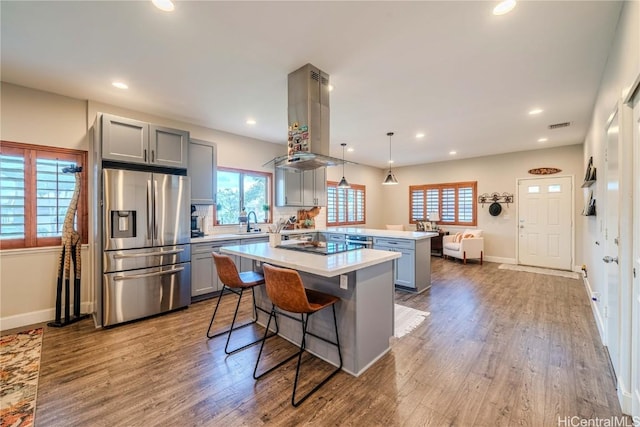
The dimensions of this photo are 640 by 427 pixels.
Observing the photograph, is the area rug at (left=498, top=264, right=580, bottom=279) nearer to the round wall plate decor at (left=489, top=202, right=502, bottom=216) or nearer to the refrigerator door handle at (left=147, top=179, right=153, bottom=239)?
the round wall plate decor at (left=489, top=202, right=502, bottom=216)

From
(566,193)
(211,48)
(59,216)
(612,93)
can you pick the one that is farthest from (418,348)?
(566,193)

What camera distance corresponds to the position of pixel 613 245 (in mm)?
2158

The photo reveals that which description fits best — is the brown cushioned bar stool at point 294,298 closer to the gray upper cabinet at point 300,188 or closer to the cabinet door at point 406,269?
the cabinet door at point 406,269

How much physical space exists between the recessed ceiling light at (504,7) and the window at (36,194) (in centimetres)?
478

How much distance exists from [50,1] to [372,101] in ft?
10.3

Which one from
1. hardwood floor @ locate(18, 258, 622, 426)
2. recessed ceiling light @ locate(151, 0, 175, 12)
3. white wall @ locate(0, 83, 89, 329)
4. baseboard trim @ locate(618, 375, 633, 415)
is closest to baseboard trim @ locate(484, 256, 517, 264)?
hardwood floor @ locate(18, 258, 622, 426)

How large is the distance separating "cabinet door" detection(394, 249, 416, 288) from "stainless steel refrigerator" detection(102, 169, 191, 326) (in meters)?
3.27

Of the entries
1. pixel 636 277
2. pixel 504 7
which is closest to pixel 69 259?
pixel 504 7

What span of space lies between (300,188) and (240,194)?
1.33 meters

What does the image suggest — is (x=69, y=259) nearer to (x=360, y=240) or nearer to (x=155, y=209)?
(x=155, y=209)

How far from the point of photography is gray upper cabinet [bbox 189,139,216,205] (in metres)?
4.23

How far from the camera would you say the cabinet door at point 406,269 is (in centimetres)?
431

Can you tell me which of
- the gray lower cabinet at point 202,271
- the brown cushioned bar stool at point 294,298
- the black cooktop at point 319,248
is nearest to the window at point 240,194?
the gray lower cabinet at point 202,271

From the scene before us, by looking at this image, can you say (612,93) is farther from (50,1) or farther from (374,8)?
(50,1)
